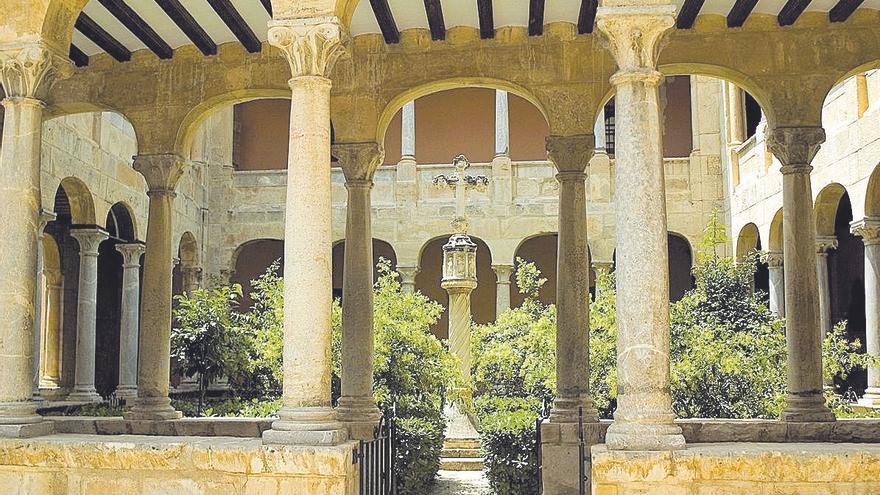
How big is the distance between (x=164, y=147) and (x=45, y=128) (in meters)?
4.77

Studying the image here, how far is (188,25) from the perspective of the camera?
33.0 ft

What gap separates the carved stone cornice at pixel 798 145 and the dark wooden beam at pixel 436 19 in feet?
11.8

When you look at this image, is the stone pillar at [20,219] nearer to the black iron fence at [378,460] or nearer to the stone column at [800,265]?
the black iron fence at [378,460]

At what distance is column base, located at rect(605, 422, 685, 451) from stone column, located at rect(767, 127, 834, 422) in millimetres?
3663

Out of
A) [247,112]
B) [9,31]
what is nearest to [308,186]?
[9,31]

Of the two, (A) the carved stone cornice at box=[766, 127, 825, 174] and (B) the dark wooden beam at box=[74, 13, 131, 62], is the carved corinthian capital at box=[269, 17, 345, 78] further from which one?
(A) the carved stone cornice at box=[766, 127, 825, 174]

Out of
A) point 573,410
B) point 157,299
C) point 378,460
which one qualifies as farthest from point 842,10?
point 157,299

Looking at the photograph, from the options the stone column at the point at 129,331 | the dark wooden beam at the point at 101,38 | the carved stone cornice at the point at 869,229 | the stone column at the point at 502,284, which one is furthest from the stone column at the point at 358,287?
the stone column at the point at 502,284

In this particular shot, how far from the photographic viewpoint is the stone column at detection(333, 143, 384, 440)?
402 inches

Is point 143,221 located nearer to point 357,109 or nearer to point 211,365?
point 211,365

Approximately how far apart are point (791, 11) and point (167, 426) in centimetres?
774

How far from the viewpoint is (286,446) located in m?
6.81

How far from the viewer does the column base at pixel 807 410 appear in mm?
9562

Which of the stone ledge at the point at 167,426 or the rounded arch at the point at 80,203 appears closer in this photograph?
the stone ledge at the point at 167,426
